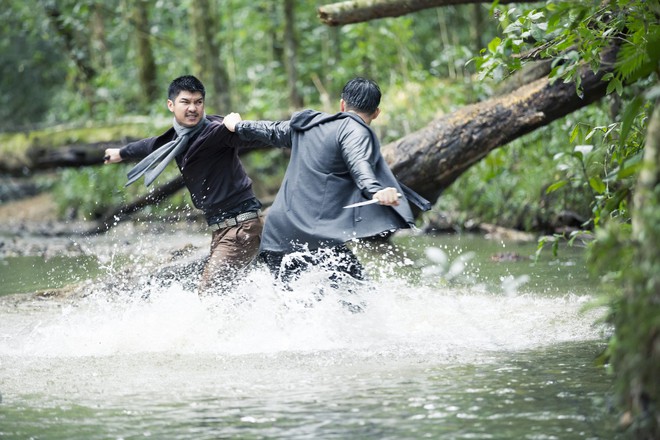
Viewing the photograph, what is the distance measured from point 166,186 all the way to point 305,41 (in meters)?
12.2

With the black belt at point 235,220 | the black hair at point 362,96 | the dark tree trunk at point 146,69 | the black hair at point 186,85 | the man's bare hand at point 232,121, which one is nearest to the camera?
the black hair at point 362,96

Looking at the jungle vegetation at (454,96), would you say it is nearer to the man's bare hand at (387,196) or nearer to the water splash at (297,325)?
the water splash at (297,325)

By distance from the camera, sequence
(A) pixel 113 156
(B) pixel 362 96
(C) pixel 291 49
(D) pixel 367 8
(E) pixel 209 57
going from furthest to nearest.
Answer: (C) pixel 291 49
(E) pixel 209 57
(D) pixel 367 8
(A) pixel 113 156
(B) pixel 362 96

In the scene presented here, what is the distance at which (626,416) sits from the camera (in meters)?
3.65

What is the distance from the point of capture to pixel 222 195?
7.37 m

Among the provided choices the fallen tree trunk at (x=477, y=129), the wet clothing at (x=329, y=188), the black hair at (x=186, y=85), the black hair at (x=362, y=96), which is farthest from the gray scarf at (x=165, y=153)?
the fallen tree trunk at (x=477, y=129)

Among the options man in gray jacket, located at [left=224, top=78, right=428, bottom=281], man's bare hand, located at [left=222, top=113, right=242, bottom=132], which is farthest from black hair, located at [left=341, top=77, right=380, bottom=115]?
man's bare hand, located at [left=222, top=113, right=242, bottom=132]

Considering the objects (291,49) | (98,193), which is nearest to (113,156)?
(291,49)

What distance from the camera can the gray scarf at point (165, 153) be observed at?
7271 millimetres

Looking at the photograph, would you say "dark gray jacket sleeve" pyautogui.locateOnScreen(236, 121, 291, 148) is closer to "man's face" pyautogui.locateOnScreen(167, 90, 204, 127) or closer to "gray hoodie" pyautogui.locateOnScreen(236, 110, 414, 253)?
"gray hoodie" pyautogui.locateOnScreen(236, 110, 414, 253)

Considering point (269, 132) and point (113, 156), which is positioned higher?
point (113, 156)

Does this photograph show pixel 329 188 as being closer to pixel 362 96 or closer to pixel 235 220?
pixel 362 96

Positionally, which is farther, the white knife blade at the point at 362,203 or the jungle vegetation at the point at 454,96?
the white knife blade at the point at 362,203

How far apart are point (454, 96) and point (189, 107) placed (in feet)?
27.9
